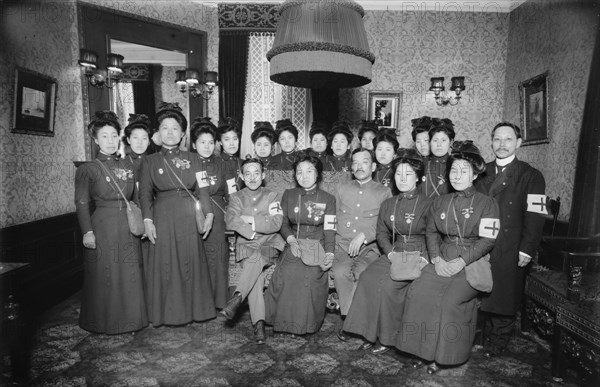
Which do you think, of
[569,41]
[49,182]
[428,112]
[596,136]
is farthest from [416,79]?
[49,182]

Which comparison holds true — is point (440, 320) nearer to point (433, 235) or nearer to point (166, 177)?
point (433, 235)

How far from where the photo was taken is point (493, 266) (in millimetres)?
3164

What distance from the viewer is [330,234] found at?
11.1 feet

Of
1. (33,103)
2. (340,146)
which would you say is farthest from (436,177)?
(33,103)

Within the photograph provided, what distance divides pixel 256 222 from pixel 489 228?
1909 millimetres

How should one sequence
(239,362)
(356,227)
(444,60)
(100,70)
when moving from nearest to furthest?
1. (239,362)
2. (356,227)
3. (100,70)
4. (444,60)

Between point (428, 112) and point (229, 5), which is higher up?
point (229, 5)

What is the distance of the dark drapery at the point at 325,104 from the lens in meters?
6.69

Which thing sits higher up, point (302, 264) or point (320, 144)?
point (320, 144)

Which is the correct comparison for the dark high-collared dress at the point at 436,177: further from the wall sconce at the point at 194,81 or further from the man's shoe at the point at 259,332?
the wall sconce at the point at 194,81

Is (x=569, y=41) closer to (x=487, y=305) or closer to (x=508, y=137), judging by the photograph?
(x=508, y=137)

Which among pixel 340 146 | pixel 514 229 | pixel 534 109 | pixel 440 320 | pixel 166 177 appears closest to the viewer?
pixel 440 320

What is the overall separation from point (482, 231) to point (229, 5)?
577 cm

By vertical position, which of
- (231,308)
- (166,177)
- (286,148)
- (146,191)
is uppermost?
(286,148)
